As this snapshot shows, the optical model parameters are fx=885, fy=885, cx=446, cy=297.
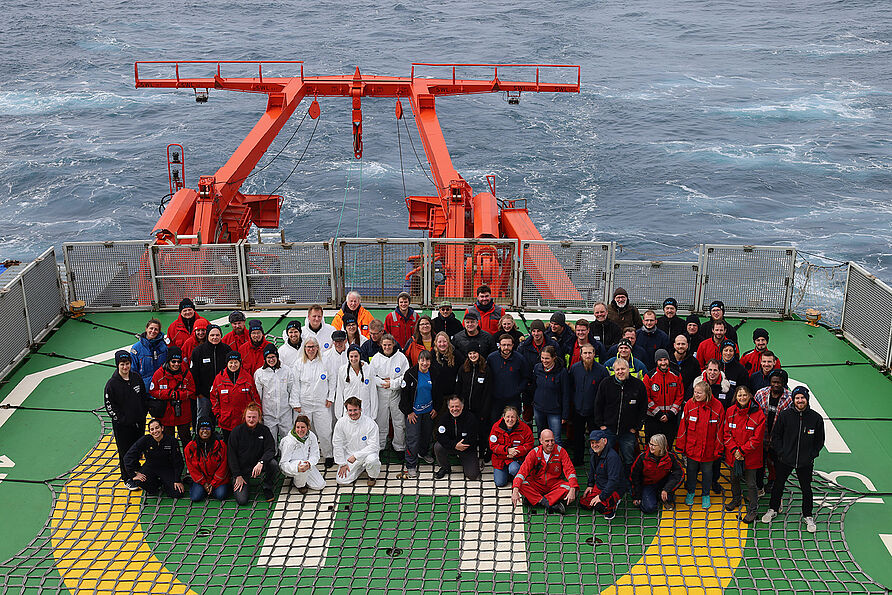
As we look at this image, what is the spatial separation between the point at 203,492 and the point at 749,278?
8.40 m

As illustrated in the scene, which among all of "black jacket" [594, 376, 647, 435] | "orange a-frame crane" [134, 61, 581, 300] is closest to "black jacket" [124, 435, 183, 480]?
"black jacket" [594, 376, 647, 435]

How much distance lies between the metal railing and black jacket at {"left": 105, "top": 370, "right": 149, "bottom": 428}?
3.68 metres

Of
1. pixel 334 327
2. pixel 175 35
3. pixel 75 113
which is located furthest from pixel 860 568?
pixel 175 35

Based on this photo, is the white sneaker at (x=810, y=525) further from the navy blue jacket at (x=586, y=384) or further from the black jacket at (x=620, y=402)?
the navy blue jacket at (x=586, y=384)

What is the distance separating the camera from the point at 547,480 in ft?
29.6

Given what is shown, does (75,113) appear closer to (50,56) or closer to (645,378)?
(50,56)

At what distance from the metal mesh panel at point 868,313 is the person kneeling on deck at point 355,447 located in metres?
7.13

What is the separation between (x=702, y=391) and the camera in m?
8.57

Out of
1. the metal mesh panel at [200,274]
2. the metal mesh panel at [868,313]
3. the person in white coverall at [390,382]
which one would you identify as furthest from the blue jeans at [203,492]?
the metal mesh panel at [868,313]

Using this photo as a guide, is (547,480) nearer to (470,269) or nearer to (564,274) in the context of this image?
(564,274)

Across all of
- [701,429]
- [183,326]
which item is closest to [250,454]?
[183,326]

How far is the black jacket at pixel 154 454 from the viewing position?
9.05m

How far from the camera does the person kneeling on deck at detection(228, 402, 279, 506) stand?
8961 millimetres

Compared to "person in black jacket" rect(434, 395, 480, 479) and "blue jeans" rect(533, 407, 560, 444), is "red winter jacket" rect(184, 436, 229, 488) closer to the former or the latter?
"person in black jacket" rect(434, 395, 480, 479)
